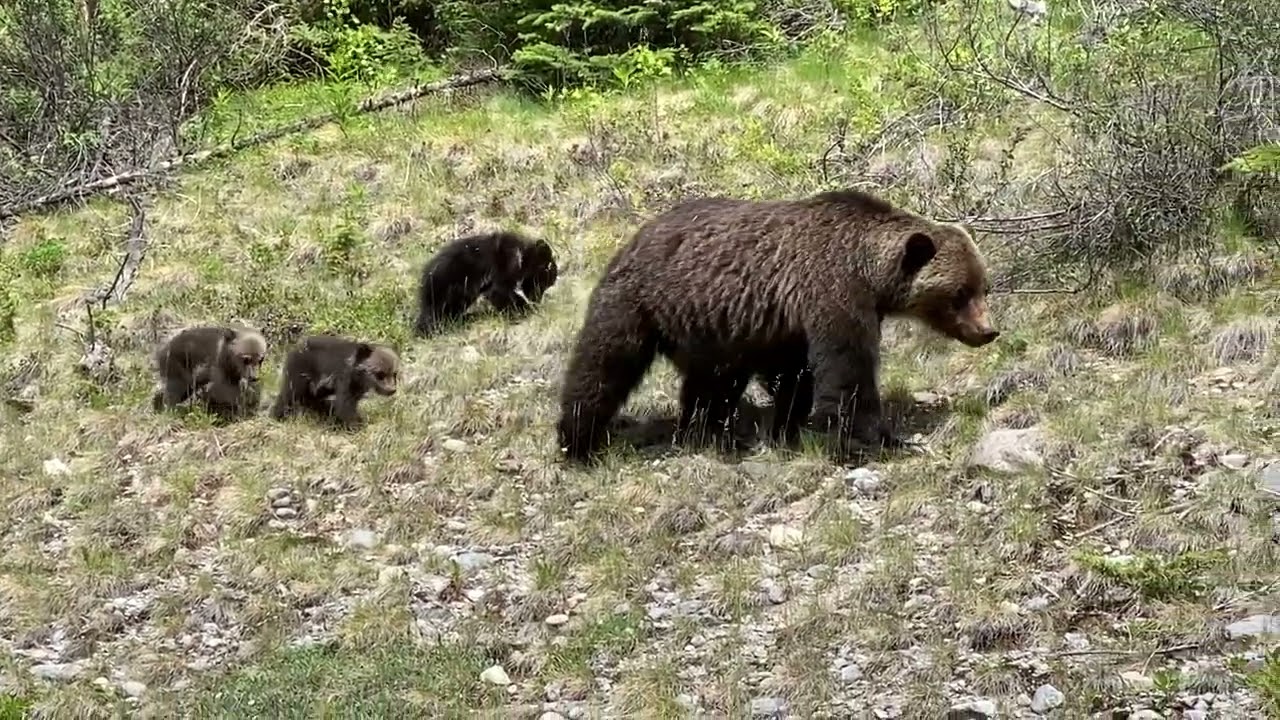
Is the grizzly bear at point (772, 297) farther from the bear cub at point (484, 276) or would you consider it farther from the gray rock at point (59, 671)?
the gray rock at point (59, 671)

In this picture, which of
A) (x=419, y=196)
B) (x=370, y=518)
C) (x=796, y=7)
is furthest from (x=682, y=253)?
(x=796, y=7)

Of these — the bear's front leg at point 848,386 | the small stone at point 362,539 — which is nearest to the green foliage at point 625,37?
the bear's front leg at point 848,386

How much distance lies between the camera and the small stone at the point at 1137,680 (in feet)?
19.2

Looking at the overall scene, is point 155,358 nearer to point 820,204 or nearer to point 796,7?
point 820,204

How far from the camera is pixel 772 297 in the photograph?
8.79m

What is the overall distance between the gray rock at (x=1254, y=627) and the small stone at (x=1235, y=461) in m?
1.56

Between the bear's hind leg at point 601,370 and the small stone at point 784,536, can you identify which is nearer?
the small stone at point 784,536

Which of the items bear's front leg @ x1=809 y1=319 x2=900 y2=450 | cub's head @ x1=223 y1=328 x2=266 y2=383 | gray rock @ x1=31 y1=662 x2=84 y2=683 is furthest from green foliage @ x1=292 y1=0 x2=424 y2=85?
gray rock @ x1=31 y1=662 x2=84 y2=683

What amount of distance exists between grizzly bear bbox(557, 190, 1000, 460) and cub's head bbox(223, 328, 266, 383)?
263 cm

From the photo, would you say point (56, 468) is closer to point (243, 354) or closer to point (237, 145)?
point (243, 354)

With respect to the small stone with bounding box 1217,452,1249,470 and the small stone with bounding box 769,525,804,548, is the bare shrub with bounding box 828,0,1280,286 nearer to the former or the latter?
the small stone with bounding box 1217,452,1249,470

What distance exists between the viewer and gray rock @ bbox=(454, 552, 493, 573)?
787cm

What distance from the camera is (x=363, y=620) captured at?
726 cm

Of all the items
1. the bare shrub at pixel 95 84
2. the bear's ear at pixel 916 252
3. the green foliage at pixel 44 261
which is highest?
the bare shrub at pixel 95 84
